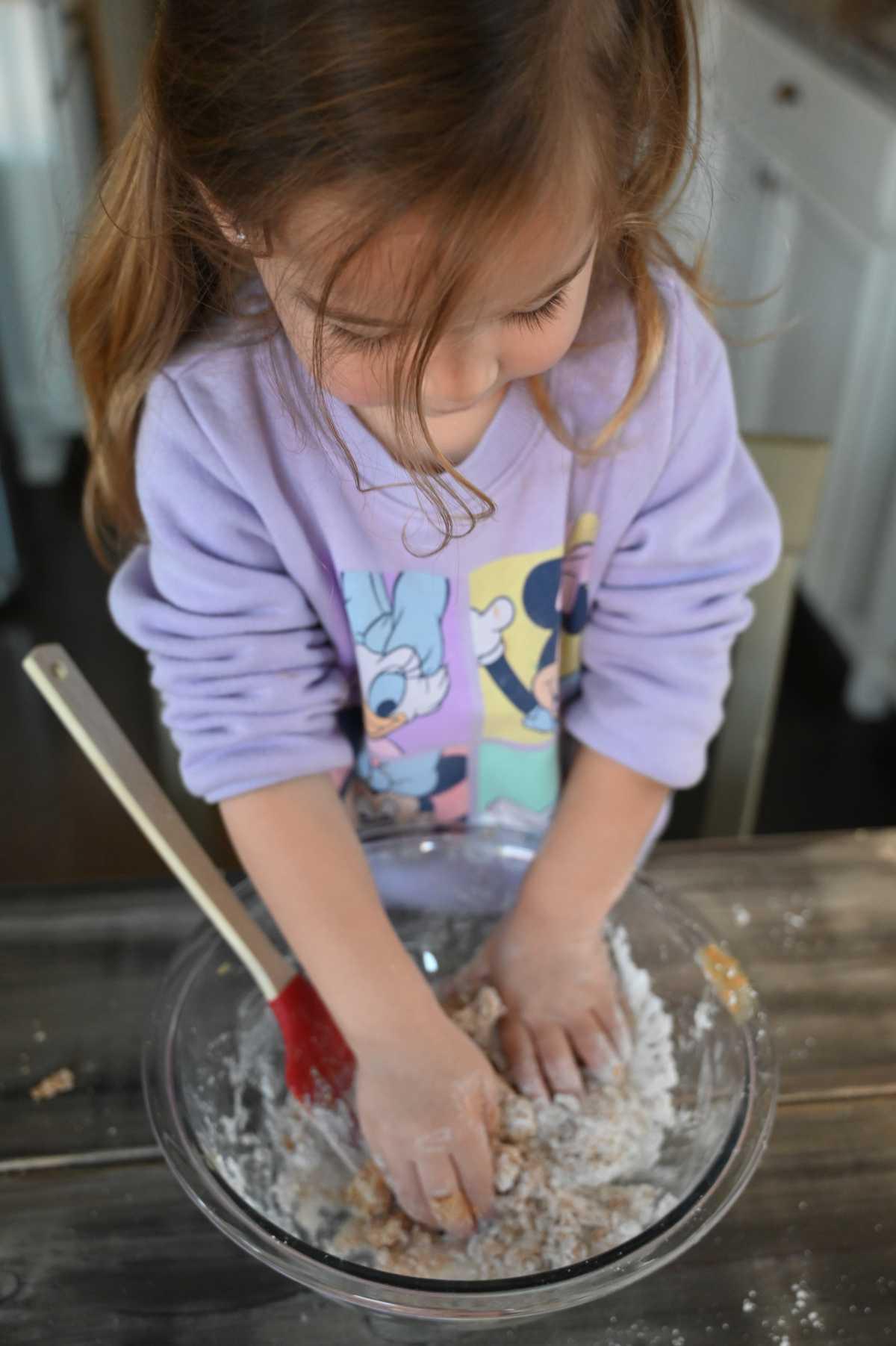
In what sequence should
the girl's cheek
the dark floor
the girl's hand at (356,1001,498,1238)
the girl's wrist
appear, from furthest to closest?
the dark floor
the girl's wrist
the girl's hand at (356,1001,498,1238)
the girl's cheek

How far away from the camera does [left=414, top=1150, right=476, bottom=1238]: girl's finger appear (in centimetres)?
62

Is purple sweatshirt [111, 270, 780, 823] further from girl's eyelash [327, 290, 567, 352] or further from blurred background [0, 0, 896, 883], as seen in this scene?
blurred background [0, 0, 896, 883]

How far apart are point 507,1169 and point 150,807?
27cm

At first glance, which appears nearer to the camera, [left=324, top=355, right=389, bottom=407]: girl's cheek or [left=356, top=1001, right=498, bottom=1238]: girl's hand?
[left=324, top=355, right=389, bottom=407]: girl's cheek

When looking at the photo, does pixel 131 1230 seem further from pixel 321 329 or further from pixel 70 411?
pixel 70 411

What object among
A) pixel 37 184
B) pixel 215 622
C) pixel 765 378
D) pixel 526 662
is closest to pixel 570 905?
pixel 526 662

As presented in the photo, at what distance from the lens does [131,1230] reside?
0.60 m

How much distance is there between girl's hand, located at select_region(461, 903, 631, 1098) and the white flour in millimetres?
11

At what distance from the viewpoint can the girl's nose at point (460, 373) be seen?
512 millimetres

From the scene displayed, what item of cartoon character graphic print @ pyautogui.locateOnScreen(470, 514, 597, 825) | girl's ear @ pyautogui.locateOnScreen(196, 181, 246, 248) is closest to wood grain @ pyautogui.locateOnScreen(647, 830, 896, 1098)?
cartoon character graphic print @ pyautogui.locateOnScreen(470, 514, 597, 825)

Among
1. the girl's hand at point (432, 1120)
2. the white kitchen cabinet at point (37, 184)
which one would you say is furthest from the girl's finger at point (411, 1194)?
the white kitchen cabinet at point (37, 184)

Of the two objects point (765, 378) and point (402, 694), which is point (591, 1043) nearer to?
point (402, 694)

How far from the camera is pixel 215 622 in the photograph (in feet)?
2.28

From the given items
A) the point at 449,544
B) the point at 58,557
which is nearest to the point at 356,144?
the point at 449,544
